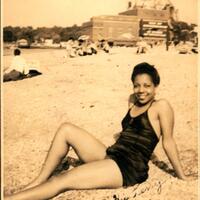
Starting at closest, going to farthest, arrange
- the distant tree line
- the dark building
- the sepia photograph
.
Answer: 1. the sepia photograph
2. the distant tree line
3. the dark building

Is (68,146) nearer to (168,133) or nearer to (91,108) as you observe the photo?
(91,108)

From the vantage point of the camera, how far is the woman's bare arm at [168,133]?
143 cm

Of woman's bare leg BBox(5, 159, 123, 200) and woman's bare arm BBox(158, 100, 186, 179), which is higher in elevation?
woman's bare arm BBox(158, 100, 186, 179)

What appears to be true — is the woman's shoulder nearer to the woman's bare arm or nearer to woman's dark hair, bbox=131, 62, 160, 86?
the woman's bare arm

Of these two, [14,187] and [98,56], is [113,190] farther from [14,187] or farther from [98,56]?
[98,56]

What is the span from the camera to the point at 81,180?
1.33m

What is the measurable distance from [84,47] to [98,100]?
0.86 ft

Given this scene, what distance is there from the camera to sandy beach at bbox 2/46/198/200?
1452mm

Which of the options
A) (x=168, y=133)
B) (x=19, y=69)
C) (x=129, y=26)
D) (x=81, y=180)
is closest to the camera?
(x=81, y=180)

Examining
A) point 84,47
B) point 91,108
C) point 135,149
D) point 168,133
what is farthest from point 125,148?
point 84,47

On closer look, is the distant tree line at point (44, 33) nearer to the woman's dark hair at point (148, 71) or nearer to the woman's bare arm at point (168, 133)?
the woman's dark hair at point (148, 71)

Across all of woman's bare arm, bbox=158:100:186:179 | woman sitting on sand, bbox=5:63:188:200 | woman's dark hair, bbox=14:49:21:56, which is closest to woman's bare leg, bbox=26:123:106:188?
woman sitting on sand, bbox=5:63:188:200

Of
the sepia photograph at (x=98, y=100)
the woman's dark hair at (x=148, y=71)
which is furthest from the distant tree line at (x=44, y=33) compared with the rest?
the woman's dark hair at (x=148, y=71)

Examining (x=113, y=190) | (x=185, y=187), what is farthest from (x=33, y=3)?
(x=185, y=187)
